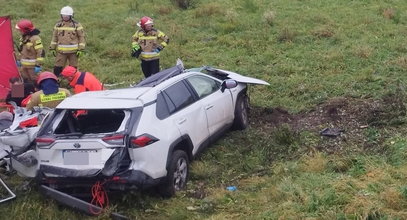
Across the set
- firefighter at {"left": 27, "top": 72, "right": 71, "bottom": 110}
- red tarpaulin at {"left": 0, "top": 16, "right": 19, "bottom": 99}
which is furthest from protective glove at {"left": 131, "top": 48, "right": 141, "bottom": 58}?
firefighter at {"left": 27, "top": 72, "right": 71, "bottom": 110}

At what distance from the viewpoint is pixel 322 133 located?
8.87 metres

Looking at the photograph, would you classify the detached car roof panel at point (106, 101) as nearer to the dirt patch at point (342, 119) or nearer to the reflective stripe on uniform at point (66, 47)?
the dirt patch at point (342, 119)

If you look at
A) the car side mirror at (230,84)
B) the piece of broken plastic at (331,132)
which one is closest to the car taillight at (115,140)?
the car side mirror at (230,84)

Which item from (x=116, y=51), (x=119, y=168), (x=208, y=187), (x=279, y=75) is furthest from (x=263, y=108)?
(x=116, y=51)

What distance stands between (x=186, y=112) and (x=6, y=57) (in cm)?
489

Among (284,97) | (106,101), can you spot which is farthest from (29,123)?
(284,97)

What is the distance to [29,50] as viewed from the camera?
11.2 m

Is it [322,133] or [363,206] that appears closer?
[363,206]

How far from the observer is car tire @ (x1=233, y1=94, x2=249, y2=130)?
360 inches

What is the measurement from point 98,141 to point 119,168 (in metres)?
0.38

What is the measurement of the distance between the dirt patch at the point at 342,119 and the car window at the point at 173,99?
2.11 meters

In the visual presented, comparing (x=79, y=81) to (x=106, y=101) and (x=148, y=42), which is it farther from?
(x=148, y=42)

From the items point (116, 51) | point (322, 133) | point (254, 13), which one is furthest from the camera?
point (254, 13)

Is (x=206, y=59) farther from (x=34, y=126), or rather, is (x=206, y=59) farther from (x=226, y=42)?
(x=34, y=126)
